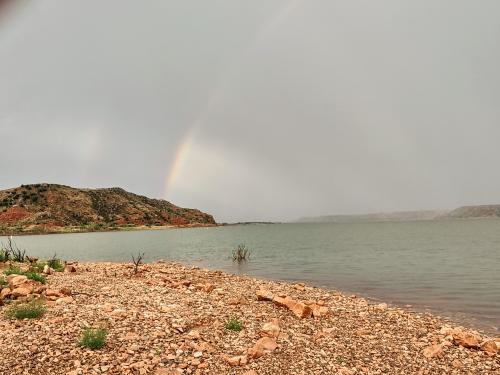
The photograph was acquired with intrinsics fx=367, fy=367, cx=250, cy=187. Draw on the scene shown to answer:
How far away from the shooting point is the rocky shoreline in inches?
391

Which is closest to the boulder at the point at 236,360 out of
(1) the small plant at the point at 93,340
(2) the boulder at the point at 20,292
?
(1) the small plant at the point at 93,340

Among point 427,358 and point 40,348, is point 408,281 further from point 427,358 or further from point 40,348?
point 40,348

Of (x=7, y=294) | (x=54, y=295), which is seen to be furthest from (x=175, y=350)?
(x=7, y=294)

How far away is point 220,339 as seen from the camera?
11844 mm

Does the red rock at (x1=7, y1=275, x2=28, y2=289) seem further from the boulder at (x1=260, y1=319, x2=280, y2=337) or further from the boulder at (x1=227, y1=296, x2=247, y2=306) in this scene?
the boulder at (x1=260, y1=319, x2=280, y2=337)

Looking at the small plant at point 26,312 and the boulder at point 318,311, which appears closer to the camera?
the small plant at point 26,312

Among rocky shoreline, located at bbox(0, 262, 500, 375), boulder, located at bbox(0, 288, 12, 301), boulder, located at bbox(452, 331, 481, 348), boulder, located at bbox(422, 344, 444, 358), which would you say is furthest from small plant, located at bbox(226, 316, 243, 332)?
boulder, located at bbox(0, 288, 12, 301)

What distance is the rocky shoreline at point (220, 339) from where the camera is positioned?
9.93 m

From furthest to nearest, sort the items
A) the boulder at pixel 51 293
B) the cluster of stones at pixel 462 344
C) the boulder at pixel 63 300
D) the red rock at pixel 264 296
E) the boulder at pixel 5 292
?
the red rock at pixel 264 296
the boulder at pixel 51 293
the boulder at pixel 5 292
the boulder at pixel 63 300
the cluster of stones at pixel 462 344

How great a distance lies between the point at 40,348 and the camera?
10172 mm

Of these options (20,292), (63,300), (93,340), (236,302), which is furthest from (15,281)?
(236,302)

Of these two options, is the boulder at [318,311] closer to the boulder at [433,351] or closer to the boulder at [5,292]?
the boulder at [433,351]

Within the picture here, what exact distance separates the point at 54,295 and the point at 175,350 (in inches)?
304

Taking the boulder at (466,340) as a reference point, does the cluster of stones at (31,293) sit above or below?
above
